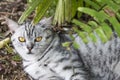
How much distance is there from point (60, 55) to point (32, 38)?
0.70 feet

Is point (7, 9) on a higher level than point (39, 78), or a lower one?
higher

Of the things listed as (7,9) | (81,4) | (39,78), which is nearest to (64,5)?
(81,4)

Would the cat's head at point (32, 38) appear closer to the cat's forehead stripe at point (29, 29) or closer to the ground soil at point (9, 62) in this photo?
the cat's forehead stripe at point (29, 29)

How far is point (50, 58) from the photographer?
2805mm

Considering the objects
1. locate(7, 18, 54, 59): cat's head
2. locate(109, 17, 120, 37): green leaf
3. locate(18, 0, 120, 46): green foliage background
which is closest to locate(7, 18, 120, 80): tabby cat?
locate(7, 18, 54, 59): cat's head

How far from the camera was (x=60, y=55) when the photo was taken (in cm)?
277

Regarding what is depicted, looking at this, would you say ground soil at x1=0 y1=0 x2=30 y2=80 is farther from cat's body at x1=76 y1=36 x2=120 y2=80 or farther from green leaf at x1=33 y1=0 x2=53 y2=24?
cat's body at x1=76 y1=36 x2=120 y2=80

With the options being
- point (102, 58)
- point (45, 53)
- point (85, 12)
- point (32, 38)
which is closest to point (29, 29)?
point (32, 38)

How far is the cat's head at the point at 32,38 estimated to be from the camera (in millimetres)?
2695

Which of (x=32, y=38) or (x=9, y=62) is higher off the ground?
(x=32, y=38)

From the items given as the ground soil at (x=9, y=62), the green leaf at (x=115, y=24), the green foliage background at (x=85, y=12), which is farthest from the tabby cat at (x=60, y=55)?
the green leaf at (x=115, y=24)

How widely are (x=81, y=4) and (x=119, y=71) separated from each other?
60 cm

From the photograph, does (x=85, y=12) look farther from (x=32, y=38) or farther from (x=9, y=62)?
(x=9, y=62)

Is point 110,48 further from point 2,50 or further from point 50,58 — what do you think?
point 2,50
